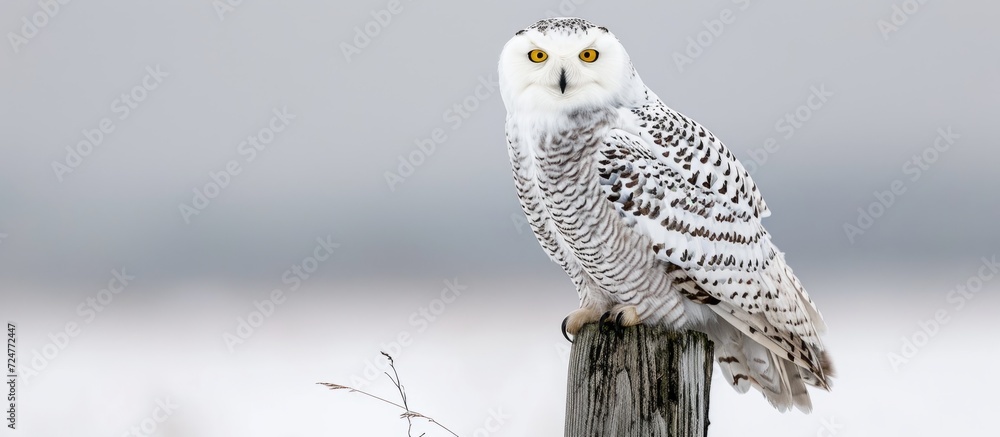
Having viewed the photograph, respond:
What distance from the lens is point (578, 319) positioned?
11.4 feet

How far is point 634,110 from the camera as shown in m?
3.14

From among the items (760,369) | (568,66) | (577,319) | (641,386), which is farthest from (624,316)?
(568,66)

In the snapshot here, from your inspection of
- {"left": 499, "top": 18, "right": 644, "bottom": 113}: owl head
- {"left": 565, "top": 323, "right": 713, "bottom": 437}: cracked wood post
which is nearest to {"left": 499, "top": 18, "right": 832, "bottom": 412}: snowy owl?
{"left": 499, "top": 18, "right": 644, "bottom": 113}: owl head

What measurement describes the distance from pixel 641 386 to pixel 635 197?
0.79m

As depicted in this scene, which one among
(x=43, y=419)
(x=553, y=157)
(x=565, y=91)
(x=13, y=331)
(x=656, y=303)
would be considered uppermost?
(x=565, y=91)

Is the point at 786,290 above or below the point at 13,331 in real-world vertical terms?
above

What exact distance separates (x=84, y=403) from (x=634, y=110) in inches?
172

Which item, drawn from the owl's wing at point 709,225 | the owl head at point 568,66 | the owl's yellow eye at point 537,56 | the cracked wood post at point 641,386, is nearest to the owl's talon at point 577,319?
the owl's wing at point 709,225

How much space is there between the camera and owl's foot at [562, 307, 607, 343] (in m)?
3.42

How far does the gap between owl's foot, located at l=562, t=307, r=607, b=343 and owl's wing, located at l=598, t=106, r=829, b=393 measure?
497 mm

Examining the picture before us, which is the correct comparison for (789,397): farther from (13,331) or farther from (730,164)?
(13,331)

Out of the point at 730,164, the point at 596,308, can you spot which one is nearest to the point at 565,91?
the point at 730,164

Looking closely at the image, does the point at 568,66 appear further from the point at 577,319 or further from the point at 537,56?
the point at 577,319

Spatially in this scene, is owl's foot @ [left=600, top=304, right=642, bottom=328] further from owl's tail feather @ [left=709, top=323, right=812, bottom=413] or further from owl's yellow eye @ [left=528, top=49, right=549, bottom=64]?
owl's yellow eye @ [left=528, top=49, right=549, bottom=64]
